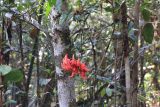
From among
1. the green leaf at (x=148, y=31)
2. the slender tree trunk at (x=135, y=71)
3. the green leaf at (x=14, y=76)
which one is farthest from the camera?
the green leaf at (x=14, y=76)

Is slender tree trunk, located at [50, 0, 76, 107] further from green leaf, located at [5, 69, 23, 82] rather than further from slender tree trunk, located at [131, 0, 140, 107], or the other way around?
slender tree trunk, located at [131, 0, 140, 107]

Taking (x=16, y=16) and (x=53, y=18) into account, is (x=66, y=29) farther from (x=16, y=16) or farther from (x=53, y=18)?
(x=16, y=16)

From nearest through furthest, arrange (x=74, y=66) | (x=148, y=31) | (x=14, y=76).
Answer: (x=74, y=66) < (x=148, y=31) < (x=14, y=76)

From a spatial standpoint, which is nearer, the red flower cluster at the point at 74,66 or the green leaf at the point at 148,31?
the red flower cluster at the point at 74,66

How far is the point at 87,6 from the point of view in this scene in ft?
6.91

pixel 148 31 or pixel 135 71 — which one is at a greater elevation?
pixel 148 31

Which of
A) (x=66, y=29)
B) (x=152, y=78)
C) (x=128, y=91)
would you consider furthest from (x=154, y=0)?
(x=152, y=78)

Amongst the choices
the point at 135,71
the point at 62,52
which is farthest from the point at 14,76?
the point at 135,71

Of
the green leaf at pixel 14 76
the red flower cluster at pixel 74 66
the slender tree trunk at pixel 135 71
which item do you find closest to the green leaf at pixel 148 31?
the slender tree trunk at pixel 135 71

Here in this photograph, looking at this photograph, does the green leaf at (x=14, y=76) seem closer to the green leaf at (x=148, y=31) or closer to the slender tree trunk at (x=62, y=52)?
the slender tree trunk at (x=62, y=52)

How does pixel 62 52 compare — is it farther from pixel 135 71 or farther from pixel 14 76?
pixel 135 71

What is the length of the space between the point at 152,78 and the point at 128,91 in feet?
9.10

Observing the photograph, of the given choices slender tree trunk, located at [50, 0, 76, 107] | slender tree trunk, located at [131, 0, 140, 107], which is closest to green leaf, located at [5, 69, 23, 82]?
slender tree trunk, located at [50, 0, 76, 107]

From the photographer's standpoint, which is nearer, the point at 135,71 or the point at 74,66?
the point at 74,66
